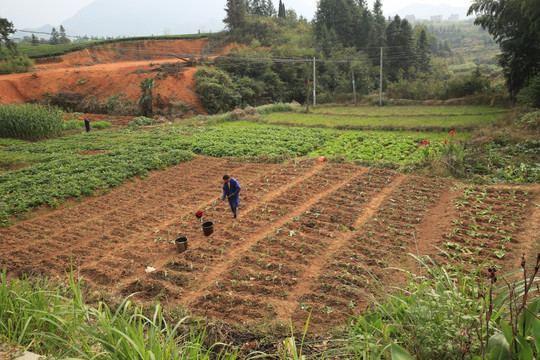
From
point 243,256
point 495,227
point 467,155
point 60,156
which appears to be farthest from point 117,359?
point 60,156

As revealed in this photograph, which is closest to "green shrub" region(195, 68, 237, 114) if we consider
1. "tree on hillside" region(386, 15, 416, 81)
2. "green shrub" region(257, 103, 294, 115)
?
"green shrub" region(257, 103, 294, 115)

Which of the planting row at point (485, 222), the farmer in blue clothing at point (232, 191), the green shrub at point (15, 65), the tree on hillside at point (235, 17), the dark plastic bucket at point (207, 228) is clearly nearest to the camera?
the planting row at point (485, 222)

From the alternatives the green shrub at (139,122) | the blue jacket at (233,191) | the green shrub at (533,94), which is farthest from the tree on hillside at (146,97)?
the green shrub at (533,94)

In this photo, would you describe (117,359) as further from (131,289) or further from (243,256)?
(243,256)

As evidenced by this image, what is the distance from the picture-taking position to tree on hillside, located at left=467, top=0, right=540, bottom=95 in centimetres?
2061

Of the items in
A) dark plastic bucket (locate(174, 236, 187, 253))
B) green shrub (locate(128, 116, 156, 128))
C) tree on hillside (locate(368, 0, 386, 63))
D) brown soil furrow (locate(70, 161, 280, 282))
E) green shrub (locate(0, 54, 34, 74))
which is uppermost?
tree on hillside (locate(368, 0, 386, 63))

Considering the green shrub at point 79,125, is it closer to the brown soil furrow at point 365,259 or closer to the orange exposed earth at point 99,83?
the orange exposed earth at point 99,83

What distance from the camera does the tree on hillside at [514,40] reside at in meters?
20.6

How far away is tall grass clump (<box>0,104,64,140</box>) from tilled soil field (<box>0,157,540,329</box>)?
42.2 feet

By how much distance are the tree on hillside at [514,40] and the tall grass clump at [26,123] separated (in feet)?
93.0

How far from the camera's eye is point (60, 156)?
15641 mm

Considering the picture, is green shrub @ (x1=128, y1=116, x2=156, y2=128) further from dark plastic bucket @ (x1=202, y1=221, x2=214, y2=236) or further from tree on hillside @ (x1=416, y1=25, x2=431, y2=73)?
tree on hillside @ (x1=416, y1=25, x2=431, y2=73)

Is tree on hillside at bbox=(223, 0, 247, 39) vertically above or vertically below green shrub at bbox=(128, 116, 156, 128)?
above

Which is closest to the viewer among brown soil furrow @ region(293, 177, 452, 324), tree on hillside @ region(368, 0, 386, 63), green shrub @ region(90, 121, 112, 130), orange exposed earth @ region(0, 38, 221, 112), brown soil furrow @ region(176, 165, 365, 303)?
brown soil furrow @ region(293, 177, 452, 324)
